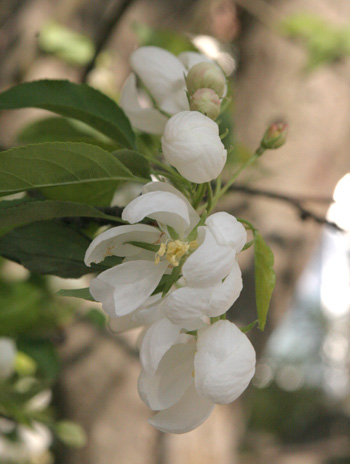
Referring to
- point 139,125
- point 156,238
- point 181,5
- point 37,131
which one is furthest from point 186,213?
point 181,5

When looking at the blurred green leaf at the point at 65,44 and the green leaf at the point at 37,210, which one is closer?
the green leaf at the point at 37,210

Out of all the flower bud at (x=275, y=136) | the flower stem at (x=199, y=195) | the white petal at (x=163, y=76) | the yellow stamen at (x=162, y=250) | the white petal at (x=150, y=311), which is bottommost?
the white petal at (x=150, y=311)

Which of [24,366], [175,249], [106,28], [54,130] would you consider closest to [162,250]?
[175,249]

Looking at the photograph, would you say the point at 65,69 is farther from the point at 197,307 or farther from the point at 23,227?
the point at 197,307

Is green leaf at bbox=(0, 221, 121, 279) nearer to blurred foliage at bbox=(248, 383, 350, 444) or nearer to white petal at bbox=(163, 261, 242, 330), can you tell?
white petal at bbox=(163, 261, 242, 330)

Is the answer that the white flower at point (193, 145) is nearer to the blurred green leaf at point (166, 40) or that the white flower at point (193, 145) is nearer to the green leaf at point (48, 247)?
the green leaf at point (48, 247)

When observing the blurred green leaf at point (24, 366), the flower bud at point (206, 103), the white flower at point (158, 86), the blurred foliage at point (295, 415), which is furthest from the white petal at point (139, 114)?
the blurred foliage at point (295, 415)

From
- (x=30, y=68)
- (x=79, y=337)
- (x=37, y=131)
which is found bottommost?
(x=79, y=337)

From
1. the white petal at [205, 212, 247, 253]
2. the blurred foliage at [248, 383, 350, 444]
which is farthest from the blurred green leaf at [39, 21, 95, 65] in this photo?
the blurred foliage at [248, 383, 350, 444]
